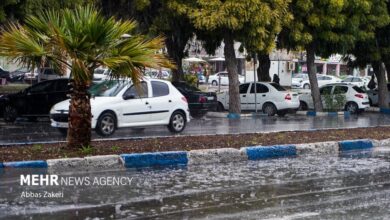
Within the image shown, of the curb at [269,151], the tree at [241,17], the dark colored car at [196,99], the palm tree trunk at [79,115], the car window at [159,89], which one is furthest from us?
the dark colored car at [196,99]

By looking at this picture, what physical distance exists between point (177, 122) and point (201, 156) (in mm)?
5544

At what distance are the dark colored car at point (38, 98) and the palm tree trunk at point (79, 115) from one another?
375 inches

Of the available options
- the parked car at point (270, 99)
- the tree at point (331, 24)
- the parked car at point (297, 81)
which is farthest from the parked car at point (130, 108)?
the parked car at point (297, 81)

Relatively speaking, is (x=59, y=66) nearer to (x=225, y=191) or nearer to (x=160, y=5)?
(x=225, y=191)

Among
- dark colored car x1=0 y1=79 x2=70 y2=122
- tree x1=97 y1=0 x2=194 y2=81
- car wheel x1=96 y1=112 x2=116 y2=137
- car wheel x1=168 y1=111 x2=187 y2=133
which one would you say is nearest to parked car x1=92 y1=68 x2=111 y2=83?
car wheel x1=96 y1=112 x2=116 y2=137

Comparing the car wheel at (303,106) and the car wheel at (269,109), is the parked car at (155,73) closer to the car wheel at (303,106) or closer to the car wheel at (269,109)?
the car wheel at (269,109)

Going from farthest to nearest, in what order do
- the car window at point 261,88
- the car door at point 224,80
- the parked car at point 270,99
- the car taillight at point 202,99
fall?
the car door at point 224,80 → the car window at point 261,88 → the parked car at point 270,99 → the car taillight at point 202,99

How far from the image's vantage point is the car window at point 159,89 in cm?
1759

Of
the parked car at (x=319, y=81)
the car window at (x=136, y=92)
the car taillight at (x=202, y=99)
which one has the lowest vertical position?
the car taillight at (x=202, y=99)

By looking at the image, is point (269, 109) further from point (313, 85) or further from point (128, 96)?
point (128, 96)

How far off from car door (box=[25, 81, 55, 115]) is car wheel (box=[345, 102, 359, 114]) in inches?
657

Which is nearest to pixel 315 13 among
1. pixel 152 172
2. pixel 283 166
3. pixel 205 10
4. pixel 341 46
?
pixel 341 46

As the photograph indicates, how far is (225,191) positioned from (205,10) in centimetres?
1522

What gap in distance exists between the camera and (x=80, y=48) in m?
11.2
